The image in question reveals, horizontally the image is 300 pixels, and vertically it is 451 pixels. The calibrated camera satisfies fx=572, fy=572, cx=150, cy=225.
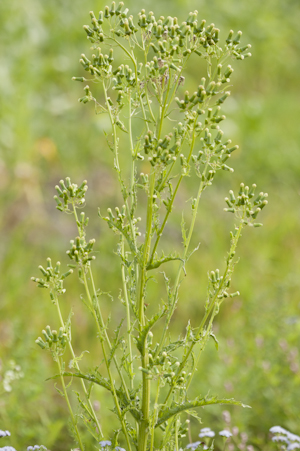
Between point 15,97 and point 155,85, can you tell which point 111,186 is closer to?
point 15,97

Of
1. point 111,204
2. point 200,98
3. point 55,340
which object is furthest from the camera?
point 111,204

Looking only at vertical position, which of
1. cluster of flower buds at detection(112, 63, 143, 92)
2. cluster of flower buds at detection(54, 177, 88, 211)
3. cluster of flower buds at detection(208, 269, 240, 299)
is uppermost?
cluster of flower buds at detection(112, 63, 143, 92)

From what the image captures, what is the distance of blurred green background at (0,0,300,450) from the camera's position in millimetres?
2855

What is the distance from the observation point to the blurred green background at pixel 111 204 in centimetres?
286

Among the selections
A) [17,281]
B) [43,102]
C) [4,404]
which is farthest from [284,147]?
[4,404]

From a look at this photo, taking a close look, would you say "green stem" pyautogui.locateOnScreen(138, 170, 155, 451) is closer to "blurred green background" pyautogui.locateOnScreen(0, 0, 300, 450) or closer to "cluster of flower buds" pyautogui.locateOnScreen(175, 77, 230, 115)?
"cluster of flower buds" pyautogui.locateOnScreen(175, 77, 230, 115)

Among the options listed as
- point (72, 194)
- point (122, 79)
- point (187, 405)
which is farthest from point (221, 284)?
point (122, 79)

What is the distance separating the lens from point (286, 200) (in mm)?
5371

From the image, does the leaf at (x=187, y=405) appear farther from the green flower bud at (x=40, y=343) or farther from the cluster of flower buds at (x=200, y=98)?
the cluster of flower buds at (x=200, y=98)

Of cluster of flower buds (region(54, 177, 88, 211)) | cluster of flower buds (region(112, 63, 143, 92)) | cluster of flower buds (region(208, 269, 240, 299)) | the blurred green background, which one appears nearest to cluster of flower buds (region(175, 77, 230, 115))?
cluster of flower buds (region(112, 63, 143, 92))

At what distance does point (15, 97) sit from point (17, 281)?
93.9 inches

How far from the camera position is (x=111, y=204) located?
504cm

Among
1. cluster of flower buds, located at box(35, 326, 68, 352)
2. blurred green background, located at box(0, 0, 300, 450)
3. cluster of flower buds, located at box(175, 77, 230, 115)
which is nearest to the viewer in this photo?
cluster of flower buds, located at box(175, 77, 230, 115)

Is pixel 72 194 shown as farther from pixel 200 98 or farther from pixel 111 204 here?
pixel 111 204
